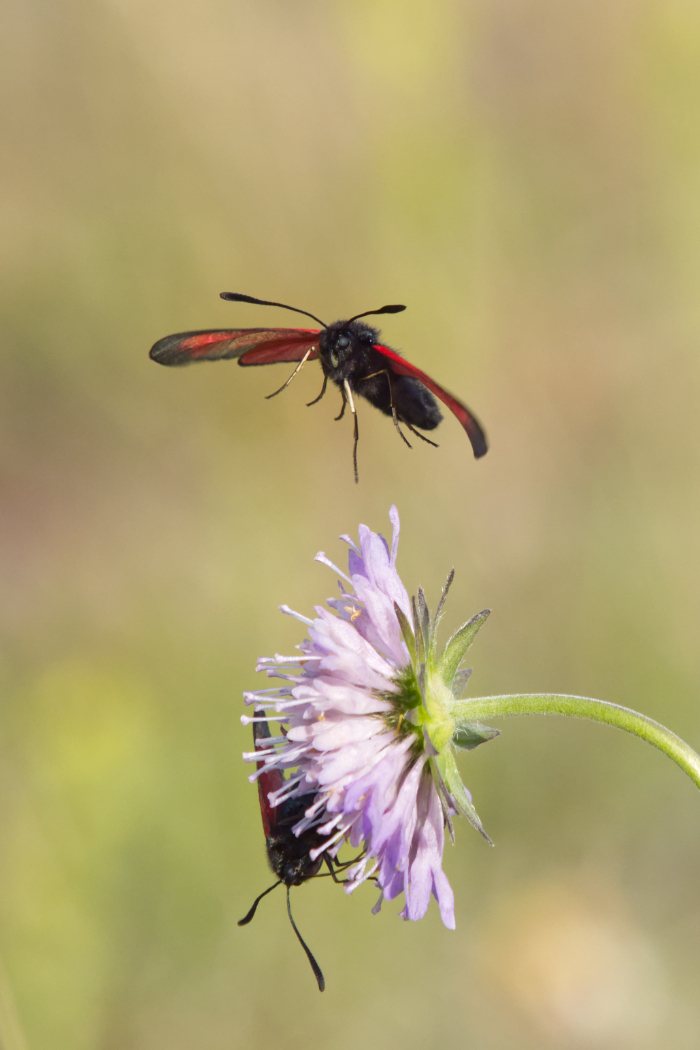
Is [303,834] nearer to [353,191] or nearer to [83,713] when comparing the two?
[83,713]

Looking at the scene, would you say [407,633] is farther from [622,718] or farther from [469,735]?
Answer: [622,718]

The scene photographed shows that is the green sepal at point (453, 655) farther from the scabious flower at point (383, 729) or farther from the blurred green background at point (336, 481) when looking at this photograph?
the blurred green background at point (336, 481)

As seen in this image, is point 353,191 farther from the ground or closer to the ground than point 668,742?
farther from the ground

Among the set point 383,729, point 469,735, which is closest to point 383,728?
point 383,729

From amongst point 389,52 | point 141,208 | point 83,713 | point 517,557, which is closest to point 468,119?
point 389,52

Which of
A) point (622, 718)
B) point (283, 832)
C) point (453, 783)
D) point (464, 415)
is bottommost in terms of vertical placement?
point (283, 832)

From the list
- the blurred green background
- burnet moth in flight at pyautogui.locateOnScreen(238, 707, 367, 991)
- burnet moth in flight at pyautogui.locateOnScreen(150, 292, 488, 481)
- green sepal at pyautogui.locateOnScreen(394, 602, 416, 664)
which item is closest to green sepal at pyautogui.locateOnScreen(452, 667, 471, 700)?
green sepal at pyautogui.locateOnScreen(394, 602, 416, 664)
